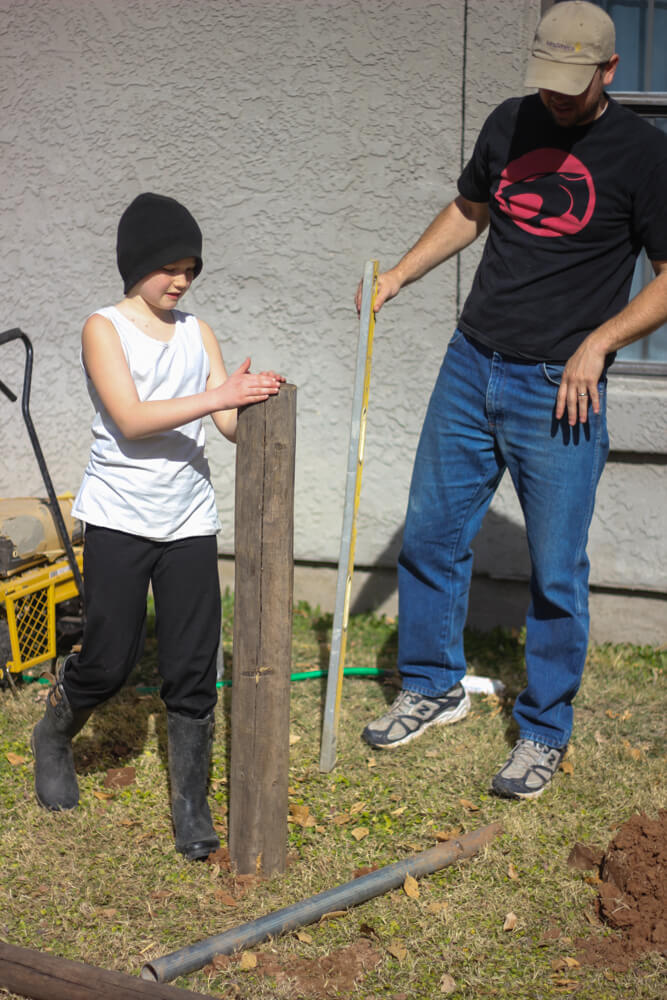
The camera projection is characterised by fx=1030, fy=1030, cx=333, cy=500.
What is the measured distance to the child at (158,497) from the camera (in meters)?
2.85

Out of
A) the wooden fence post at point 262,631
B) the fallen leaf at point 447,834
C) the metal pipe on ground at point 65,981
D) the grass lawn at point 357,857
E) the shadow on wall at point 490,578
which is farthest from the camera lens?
the shadow on wall at point 490,578

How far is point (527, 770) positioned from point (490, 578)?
5.19 ft

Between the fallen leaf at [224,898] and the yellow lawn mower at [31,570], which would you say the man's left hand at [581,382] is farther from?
the yellow lawn mower at [31,570]

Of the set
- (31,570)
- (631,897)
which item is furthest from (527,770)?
(31,570)

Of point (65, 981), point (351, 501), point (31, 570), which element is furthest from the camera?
point (31, 570)

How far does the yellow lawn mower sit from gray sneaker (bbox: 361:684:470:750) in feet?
4.54

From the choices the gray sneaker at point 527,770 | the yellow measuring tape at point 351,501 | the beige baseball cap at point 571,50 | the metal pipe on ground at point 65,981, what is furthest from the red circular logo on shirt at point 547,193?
the metal pipe on ground at point 65,981

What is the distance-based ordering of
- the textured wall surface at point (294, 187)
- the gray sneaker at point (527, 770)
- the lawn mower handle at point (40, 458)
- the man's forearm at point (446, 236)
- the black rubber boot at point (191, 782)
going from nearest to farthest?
the black rubber boot at point (191, 782)
the gray sneaker at point (527, 770)
the man's forearm at point (446, 236)
the lawn mower handle at point (40, 458)
the textured wall surface at point (294, 187)

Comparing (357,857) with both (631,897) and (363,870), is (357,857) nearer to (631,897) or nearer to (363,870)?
(363,870)

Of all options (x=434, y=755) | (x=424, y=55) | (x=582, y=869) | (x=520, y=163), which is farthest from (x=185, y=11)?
(x=582, y=869)

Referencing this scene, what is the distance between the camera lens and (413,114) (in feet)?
15.2

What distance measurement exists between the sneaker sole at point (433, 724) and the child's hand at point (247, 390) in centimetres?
165

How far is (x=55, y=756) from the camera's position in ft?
11.0

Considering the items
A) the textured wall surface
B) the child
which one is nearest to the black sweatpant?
the child
